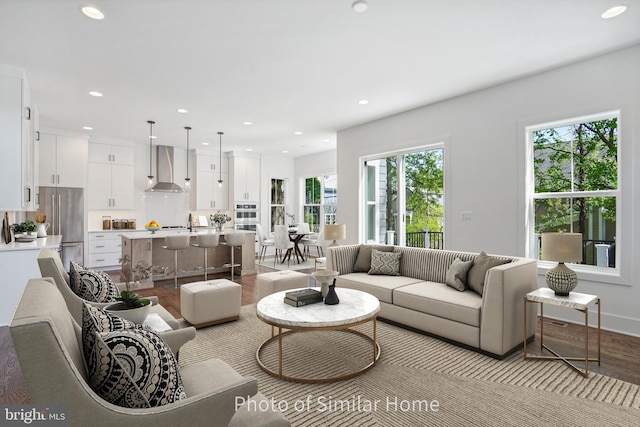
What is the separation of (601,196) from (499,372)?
8.42 ft

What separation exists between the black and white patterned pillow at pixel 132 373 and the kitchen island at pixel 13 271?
345 centimetres

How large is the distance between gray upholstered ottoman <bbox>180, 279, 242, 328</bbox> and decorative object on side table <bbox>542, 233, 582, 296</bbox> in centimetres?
312

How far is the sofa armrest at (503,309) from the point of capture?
285 cm

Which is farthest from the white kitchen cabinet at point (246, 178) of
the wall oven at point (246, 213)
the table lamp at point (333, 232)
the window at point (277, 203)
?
the table lamp at point (333, 232)

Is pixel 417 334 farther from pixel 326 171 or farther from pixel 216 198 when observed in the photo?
pixel 216 198

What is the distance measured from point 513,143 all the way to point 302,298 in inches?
136

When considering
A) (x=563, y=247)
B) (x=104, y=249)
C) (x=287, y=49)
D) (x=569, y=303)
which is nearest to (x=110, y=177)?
(x=104, y=249)

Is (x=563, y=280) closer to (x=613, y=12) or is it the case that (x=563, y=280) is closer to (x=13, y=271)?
(x=613, y=12)

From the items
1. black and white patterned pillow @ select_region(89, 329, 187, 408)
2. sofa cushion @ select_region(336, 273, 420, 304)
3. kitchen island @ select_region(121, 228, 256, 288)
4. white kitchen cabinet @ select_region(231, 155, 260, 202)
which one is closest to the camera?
black and white patterned pillow @ select_region(89, 329, 187, 408)

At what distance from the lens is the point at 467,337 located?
3049 mm

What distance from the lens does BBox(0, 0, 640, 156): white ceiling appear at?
280 cm

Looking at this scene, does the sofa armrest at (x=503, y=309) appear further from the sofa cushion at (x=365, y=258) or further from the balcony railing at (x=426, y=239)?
the balcony railing at (x=426, y=239)

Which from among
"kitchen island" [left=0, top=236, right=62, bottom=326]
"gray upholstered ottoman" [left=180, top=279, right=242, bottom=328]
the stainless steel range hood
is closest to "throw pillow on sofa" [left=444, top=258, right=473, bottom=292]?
"gray upholstered ottoman" [left=180, top=279, right=242, bottom=328]

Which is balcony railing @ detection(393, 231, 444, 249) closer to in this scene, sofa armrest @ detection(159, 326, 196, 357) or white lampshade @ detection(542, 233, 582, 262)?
white lampshade @ detection(542, 233, 582, 262)
